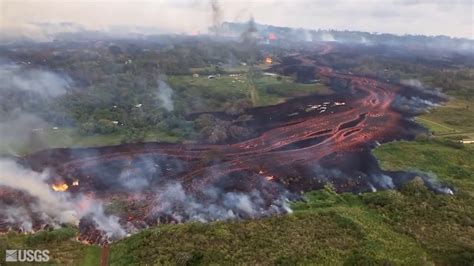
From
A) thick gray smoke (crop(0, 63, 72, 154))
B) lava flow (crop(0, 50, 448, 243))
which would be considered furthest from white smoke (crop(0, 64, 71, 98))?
lava flow (crop(0, 50, 448, 243))

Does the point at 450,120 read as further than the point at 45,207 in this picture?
Yes

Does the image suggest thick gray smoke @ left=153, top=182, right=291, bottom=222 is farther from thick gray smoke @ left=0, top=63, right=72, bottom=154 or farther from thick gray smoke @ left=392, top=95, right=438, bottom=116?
thick gray smoke @ left=392, top=95, right=438, bottom=116

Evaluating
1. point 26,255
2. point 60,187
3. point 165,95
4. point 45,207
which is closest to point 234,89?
point 165,95

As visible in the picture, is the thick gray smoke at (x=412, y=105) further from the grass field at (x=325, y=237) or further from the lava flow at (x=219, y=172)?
the grass field at (x=325, y=237)

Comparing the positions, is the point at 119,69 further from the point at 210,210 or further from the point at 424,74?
the point at 424,74

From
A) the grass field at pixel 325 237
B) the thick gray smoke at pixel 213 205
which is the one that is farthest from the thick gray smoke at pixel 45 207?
the thick gray smoke at pixel 213 205

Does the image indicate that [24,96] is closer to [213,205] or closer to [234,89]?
[234,89]

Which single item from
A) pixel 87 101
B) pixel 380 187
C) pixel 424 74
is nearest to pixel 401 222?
pixel 380 187
